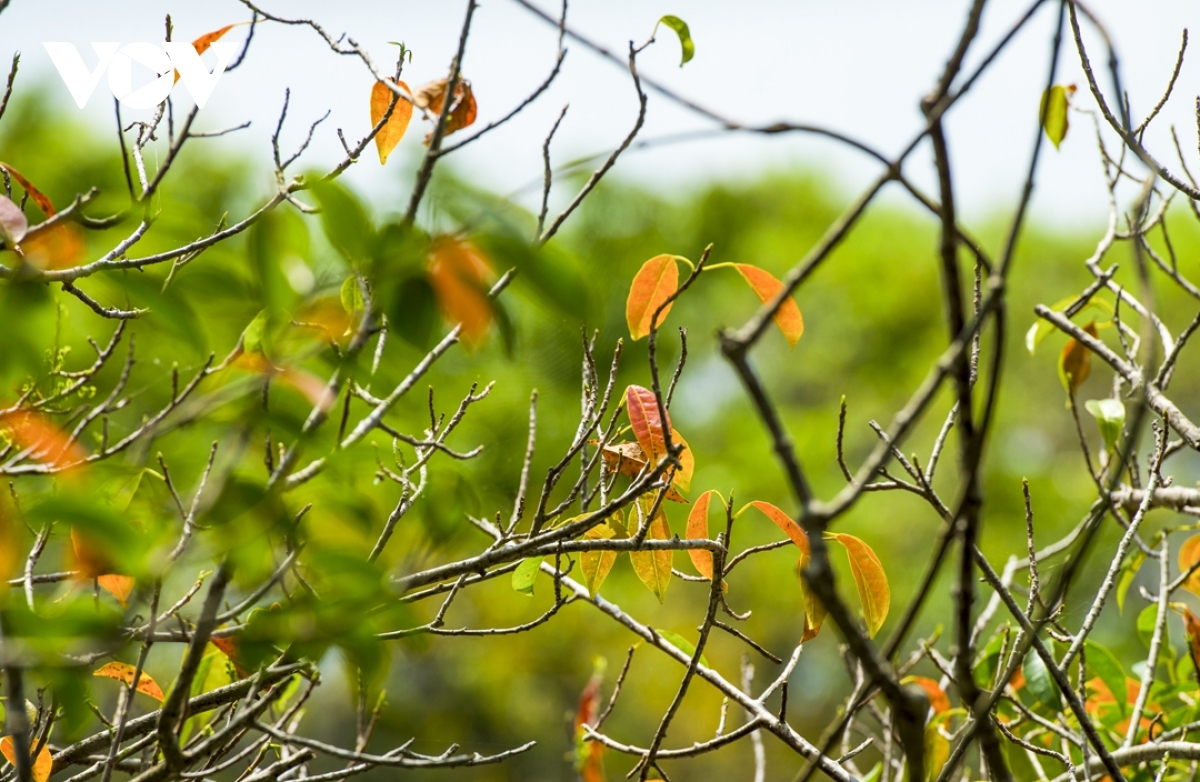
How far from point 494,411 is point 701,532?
512 centimetres

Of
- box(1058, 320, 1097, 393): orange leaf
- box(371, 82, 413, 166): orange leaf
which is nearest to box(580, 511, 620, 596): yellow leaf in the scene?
box(371, 82, 413, 166): orange leaf

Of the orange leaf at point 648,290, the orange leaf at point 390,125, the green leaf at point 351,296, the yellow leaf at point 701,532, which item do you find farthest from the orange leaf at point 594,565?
the orange leaf at point 390,125

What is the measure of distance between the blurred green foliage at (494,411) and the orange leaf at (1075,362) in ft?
2.64

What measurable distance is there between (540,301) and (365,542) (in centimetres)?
40

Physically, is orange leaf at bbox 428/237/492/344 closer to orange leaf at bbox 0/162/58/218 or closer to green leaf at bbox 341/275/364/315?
green leaf at bbox 341/275/364/315

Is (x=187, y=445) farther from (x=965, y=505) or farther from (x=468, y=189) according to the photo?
(x=965, y=505)

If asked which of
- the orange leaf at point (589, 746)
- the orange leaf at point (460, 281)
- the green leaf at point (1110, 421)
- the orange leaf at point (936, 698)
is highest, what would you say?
the green leaf at point (1110, 421)

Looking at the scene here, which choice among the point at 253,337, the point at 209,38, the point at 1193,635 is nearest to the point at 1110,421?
the point at 1193,635

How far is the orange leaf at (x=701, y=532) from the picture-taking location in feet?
3.54

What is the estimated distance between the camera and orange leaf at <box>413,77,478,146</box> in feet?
3.24

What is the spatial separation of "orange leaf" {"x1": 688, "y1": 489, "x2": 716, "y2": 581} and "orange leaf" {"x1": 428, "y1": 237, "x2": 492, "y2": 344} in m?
0.64

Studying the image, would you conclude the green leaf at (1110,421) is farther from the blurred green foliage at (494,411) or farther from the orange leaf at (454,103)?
the orange leaf at (454,103)

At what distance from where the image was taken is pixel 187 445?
25.4 inches

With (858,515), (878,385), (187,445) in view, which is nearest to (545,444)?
(858,515)
